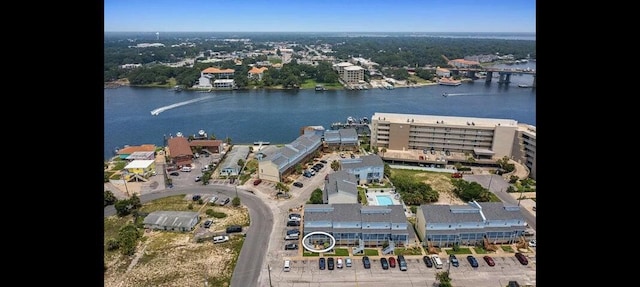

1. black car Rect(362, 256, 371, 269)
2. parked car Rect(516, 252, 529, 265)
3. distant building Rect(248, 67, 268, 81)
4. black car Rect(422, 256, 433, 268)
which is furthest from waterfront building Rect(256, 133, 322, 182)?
distant building Rect(248, 67, 268, 81)

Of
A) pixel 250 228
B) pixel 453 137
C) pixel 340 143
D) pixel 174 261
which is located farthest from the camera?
pixel 340 143

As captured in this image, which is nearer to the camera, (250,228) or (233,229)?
(233,229)

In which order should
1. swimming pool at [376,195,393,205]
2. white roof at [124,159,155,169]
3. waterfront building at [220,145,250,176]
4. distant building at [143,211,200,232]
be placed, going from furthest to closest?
1. white roof at [124,159,155,169]
2. waterfront building at [220,145,250,176]
3. swimming pool at [376,195,393,205]
4. distant building at [143,211,200,232]

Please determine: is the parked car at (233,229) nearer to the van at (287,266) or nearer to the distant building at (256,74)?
the van at (287,266)

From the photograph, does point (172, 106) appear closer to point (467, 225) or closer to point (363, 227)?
point (363, 227)

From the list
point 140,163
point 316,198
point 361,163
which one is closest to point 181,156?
point 140,163

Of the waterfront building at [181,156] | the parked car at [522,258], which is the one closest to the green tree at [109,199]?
the waterfront building at [181,156]

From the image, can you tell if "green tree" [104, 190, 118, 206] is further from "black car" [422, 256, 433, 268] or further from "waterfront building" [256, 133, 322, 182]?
"black car" [422, 256, 433, 268]
